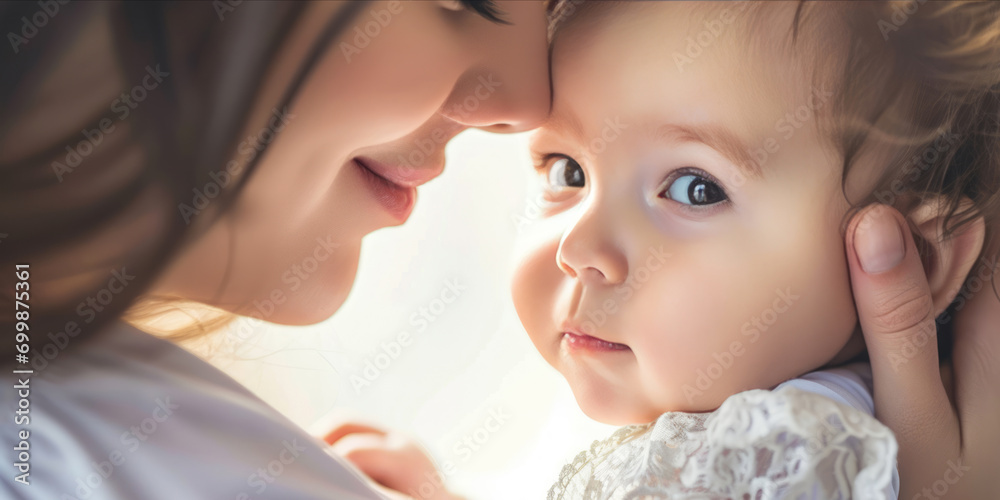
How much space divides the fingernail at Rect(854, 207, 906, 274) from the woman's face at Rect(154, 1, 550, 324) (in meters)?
0.41

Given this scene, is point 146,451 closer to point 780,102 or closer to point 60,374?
point 60,374

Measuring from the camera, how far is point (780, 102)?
0.85 metres

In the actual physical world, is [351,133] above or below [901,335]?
above

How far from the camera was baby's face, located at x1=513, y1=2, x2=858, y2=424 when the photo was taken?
861 millimetres

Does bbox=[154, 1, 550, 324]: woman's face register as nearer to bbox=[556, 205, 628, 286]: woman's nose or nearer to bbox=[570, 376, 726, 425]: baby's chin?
bbox=[556, 205, 628, 286]: woman's nose

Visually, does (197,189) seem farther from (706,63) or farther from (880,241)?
(880,241)

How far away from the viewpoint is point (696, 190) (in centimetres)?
91

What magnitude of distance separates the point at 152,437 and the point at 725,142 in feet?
2.32

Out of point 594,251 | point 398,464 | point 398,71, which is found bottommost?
point 398,464

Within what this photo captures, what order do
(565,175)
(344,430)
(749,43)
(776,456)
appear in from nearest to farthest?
(776,456), (749,43), (565,175), (344,430)

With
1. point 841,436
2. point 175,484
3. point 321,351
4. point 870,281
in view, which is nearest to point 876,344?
point 870,281

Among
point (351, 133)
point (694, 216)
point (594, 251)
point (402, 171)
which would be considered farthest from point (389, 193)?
point (694, 216)

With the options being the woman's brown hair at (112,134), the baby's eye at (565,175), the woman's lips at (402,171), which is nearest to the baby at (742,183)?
the baby's eye at (565,175)

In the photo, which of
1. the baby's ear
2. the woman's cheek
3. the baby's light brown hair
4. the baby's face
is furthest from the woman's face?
the baby's ear
